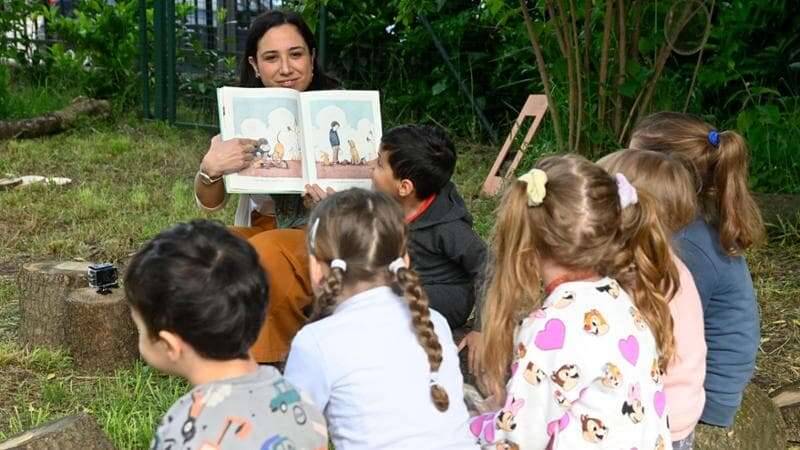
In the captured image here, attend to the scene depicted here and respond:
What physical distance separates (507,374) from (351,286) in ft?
1.38

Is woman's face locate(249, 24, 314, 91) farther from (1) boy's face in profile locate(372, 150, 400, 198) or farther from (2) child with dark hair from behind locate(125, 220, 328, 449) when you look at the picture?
(2) child with dark hair from behind locate(125, 220, 328, 449)

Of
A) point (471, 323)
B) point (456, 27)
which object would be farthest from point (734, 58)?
point (471, 323)

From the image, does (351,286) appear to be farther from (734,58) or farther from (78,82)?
(78,82)

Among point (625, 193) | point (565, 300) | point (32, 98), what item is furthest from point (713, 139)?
point (32, 98)

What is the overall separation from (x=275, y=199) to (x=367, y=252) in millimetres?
1499

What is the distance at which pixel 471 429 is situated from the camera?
240 centimetres

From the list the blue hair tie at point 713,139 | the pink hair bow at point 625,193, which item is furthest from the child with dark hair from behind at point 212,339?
the blue hair tie at point 713,139

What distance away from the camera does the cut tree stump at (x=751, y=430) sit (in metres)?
2.82

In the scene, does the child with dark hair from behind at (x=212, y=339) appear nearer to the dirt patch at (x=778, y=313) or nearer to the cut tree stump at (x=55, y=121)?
the dirt patch at (x=778, y=313)

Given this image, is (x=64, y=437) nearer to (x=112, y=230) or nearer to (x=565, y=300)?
(x=565, y=300)

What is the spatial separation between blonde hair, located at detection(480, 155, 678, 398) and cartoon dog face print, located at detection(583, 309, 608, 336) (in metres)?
0.12

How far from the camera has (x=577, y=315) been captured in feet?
7.04

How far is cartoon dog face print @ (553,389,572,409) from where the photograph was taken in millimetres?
2113

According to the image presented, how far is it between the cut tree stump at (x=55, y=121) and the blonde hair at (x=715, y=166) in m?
6.55
